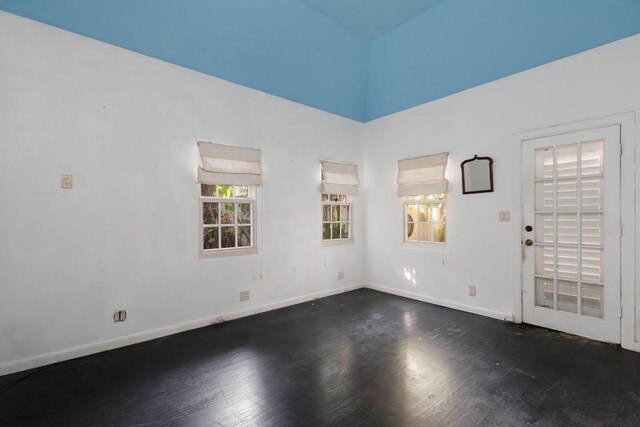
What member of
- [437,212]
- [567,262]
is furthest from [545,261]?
[437,212]

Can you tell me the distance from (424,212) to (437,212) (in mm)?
208

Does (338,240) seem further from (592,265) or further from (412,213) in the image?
(592,265)

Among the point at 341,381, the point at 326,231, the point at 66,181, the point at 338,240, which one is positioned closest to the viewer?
the point at 341,381

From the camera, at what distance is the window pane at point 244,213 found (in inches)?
155

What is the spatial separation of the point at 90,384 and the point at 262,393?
4.51 ft

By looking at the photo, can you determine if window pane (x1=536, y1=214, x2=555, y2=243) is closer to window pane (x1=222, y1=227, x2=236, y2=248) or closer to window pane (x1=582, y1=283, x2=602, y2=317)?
window pane (x1=582, y1=283, x2=602, y2=317)

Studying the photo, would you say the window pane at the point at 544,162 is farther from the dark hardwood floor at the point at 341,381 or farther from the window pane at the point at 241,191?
the window pane at the point at 241,191

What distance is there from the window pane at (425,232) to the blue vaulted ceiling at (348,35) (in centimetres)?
183

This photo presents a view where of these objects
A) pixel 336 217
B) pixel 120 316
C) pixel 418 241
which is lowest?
pixel 120 316

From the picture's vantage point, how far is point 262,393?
7.28 ft

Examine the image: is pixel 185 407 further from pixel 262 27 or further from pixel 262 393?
pixel 262 27

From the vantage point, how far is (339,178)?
4.94m

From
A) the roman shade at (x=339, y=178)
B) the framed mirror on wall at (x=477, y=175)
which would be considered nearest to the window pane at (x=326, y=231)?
the roman shade at (x=339, y=178)

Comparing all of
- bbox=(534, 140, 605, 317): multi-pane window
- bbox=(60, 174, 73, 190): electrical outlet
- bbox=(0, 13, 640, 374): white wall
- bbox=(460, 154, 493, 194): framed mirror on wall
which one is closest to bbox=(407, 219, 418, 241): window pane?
bbox=(0, 13, 640, 374): white wall
